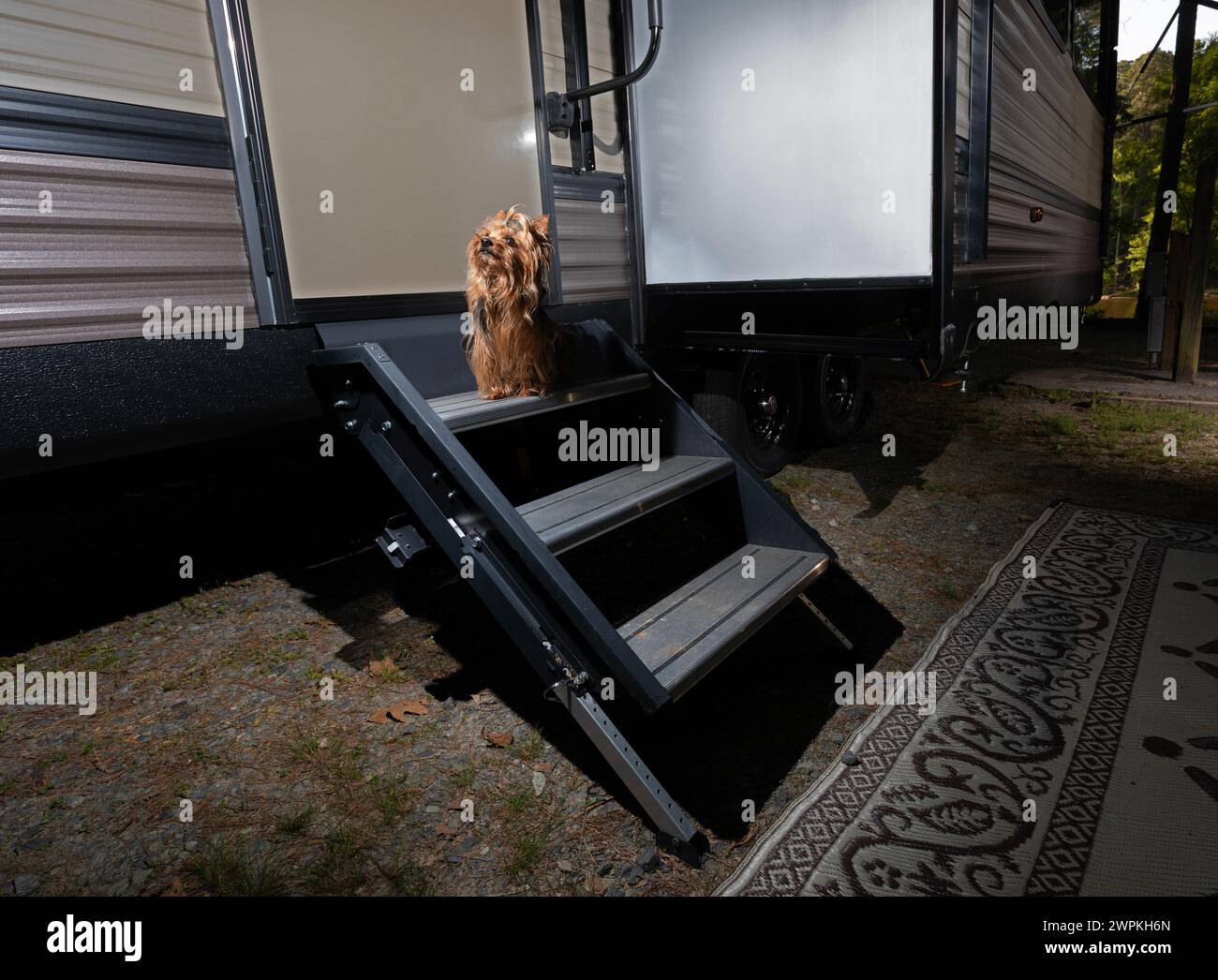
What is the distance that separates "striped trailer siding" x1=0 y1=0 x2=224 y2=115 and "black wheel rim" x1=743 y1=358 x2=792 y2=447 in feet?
11.0

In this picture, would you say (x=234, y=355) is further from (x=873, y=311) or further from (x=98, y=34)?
(x=873, y=311)

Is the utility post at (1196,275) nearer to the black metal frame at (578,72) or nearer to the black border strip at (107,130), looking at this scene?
the black metal frame at (578,72)

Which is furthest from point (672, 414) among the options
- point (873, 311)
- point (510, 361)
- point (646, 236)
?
point (646, 236)

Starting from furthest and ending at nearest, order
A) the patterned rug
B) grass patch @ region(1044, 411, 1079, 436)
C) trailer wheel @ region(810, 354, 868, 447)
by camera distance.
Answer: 1. grass patch @ region(1044, 411, 1079, 436)
2. trailer wheel @ region(810, 354, 868, 447)
3. the patterned rug

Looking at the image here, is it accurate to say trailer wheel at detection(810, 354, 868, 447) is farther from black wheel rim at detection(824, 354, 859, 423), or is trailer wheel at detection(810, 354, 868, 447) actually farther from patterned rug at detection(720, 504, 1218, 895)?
patterned rug at detection(720, 504, 1218, 895)

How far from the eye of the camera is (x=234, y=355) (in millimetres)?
2656

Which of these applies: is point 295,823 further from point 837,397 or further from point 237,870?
point 837,397

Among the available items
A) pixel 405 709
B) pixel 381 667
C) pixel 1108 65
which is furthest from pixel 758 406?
pixel 1108 65

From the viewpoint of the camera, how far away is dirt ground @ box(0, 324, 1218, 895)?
6.76 feet

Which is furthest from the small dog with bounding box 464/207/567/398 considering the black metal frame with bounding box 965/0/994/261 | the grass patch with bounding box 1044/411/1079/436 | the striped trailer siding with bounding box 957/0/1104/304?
the grass patch with bounding box 1044/411/1079/436

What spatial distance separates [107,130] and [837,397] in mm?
5079

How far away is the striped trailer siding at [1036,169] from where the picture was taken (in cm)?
402

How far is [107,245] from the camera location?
238 cm
